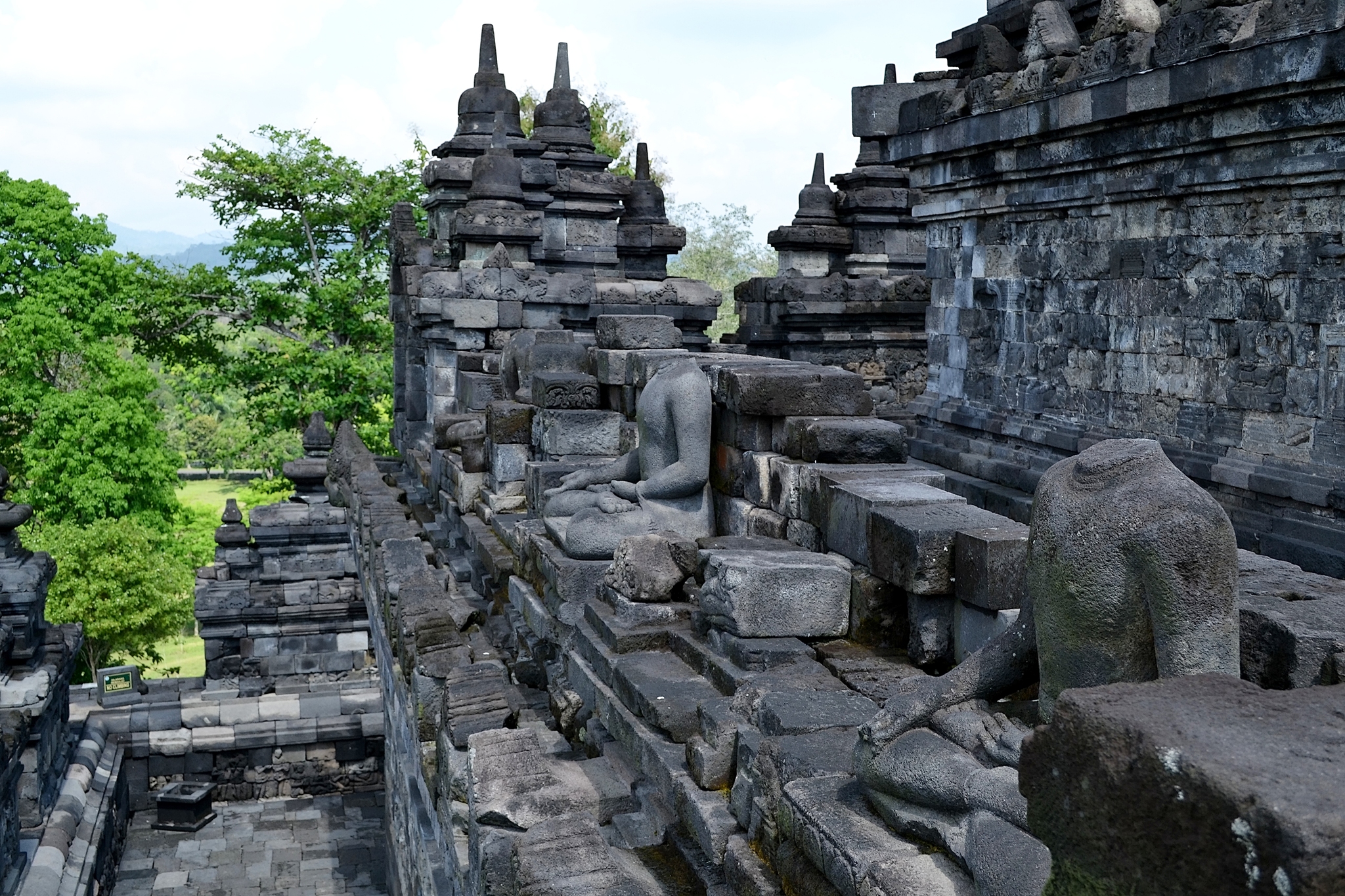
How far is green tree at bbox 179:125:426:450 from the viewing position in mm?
23953

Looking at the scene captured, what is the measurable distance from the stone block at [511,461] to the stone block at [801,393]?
10.2 ft

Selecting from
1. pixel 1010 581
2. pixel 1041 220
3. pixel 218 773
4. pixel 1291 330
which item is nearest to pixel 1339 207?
pixel 1291 330

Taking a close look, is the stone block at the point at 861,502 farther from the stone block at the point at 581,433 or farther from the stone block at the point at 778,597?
the stone block at the point at 581,433

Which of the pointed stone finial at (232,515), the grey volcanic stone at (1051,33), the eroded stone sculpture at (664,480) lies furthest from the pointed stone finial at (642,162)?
the eroded stone sculpture at (664,480)

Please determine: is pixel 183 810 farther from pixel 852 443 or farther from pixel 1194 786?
pixel 1194 786

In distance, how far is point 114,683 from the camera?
651 inches

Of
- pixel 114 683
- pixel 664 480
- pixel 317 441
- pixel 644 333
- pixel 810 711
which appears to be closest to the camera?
pixel 810 711

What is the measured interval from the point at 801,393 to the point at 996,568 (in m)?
1.98

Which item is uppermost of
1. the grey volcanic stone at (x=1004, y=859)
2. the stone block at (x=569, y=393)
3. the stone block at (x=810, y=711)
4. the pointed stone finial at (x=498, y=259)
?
the pointed stone finial at (x=498, y=259)

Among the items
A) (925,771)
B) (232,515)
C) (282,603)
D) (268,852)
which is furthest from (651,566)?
(232,515)

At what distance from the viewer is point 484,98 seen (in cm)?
1544

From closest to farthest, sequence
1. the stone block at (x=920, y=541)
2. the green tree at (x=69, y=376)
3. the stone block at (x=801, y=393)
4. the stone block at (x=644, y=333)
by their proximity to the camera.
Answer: the stone block at (x=920, y=541)
the stone block at (x=801, y=393)
the stone block at (x=644, y=333)
the green tree at (x=69, y=376)

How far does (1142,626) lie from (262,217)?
24.6m

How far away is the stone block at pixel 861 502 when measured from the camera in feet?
15.1
